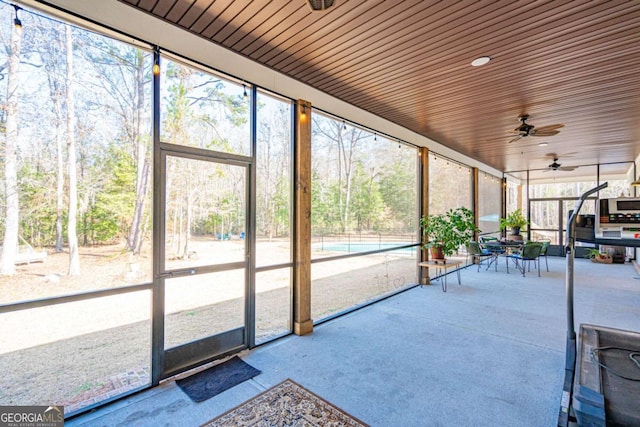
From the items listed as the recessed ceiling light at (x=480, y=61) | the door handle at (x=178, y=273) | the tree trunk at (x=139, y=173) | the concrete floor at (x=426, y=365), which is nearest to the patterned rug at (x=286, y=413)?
the concrete floor at (x=426, y=365)

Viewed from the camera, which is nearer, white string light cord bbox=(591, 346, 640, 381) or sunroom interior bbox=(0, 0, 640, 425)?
white string light cord bbox=(591, 346, 640, 381)

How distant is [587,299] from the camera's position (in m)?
4.89

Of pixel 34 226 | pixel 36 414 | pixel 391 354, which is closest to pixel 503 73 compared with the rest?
pixel 391 354

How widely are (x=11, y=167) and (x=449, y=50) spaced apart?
3540 mm

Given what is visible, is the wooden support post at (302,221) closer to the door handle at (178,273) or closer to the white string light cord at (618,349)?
the door handle at (178,273)

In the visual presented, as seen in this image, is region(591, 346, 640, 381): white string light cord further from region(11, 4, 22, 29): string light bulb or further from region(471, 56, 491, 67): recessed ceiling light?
region(11, 4, 22, 29): string light bulb

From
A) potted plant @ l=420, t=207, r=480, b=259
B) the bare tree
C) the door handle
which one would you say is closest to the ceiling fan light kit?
the bare tree

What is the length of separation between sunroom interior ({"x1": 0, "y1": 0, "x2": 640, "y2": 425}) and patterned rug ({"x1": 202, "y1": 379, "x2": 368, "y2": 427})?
2.68 feet

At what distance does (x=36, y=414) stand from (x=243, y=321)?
1.56 m

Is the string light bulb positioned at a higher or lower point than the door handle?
higher

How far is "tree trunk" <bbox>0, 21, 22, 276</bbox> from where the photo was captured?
193cm

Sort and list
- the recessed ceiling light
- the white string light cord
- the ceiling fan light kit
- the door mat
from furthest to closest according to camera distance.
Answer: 1. the recessed ceiling light
2. the door mat
3. the ceiling fan light kit
4. the white string light cord

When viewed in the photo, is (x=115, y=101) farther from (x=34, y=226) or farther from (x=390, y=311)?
(x=390, y=311)

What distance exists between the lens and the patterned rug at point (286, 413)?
1987 millimetres
